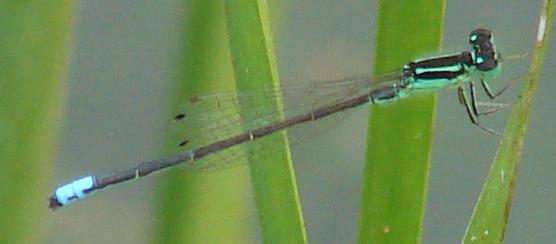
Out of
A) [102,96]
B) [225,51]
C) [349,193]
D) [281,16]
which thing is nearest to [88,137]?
[102,96]

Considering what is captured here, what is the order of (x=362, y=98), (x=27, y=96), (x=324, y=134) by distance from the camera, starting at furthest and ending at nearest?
(x=324, y=134) → (x=362, y=98) → (x=27, y=96)

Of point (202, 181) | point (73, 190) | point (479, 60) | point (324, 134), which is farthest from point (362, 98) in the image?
point (324, 134)

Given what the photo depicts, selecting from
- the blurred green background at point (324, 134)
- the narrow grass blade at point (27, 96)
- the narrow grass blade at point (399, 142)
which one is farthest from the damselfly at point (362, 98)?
the blurred green background at point (324, 134)

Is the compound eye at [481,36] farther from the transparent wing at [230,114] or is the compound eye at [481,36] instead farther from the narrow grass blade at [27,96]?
the narrow grass blade at [27,96]

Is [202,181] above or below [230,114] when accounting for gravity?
below

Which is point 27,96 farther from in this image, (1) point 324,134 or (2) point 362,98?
(1) point 324,134

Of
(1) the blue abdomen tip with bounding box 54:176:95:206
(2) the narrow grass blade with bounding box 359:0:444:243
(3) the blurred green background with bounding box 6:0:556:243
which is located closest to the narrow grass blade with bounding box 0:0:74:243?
(1) the blue abdomen tip with bounding box 54:176:95:206
